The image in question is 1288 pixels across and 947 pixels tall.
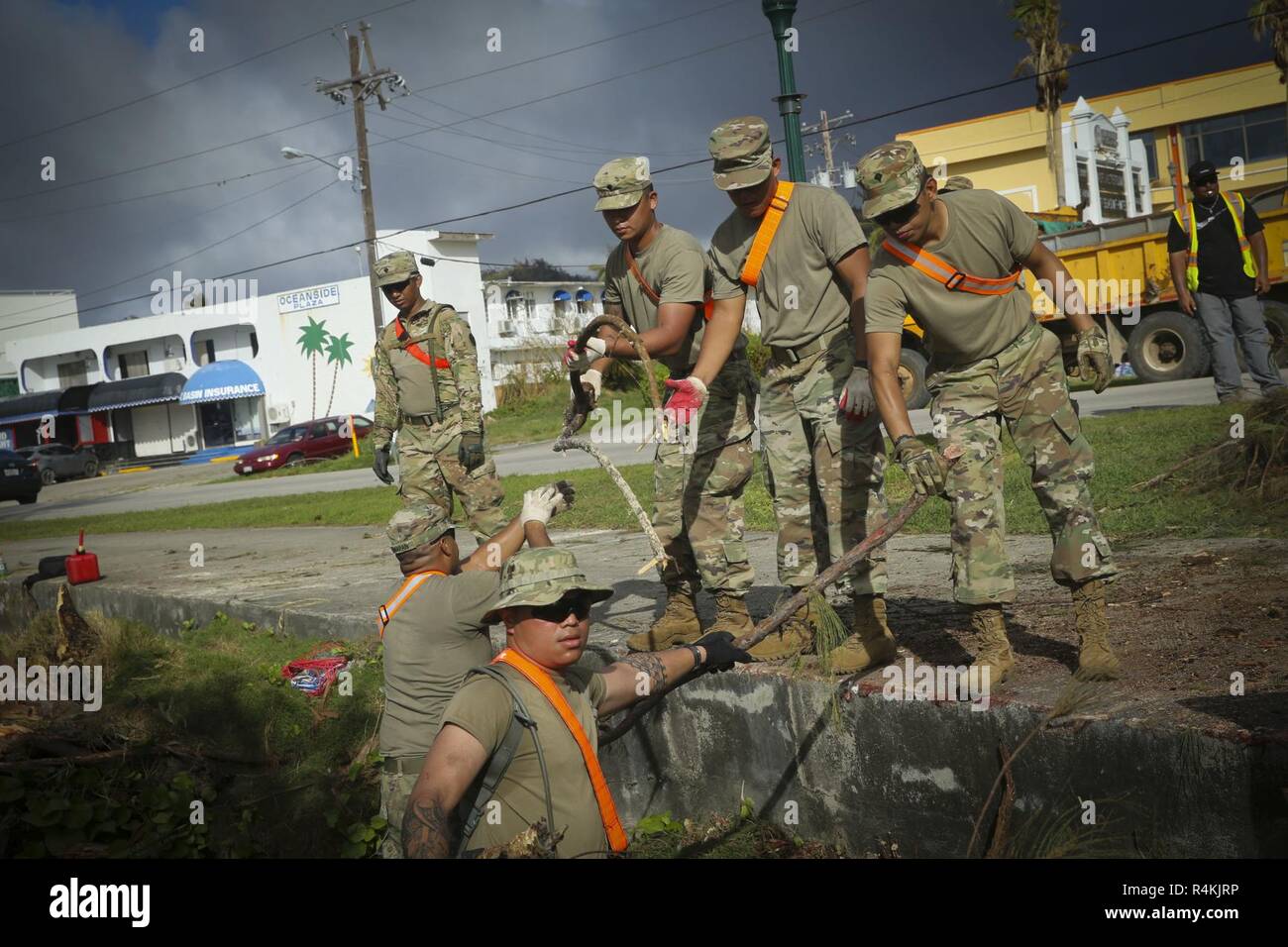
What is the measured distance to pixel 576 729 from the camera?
3.03 m

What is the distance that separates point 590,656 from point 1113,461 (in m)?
4.91

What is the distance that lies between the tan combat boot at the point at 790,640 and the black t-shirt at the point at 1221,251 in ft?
20.3

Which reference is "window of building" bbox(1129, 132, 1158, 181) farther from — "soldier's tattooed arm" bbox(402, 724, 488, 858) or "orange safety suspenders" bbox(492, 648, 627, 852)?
"soldier's tattooed arm" bbox(402, 724, 488, 858)

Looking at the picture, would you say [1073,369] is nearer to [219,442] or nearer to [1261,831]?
[1261,831]

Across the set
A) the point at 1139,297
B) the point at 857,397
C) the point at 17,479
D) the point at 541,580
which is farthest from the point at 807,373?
the point at 17,479

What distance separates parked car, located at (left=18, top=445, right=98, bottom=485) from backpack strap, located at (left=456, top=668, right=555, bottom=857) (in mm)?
39660

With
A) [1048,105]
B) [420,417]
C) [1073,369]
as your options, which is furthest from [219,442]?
[1073,369]

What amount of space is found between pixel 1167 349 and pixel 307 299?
33760mm

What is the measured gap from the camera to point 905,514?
3.73 metres

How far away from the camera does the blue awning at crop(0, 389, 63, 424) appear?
48.1 metres

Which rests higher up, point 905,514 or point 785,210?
point 785,210

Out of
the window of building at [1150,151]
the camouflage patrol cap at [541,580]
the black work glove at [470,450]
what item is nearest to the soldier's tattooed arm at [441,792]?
the camouflage patrol cap at [541,580]

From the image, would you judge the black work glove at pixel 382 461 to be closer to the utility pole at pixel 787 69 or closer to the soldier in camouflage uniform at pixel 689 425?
the soldier in camouflage uniform at pixel 689 425

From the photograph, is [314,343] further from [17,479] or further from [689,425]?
[689,425]
